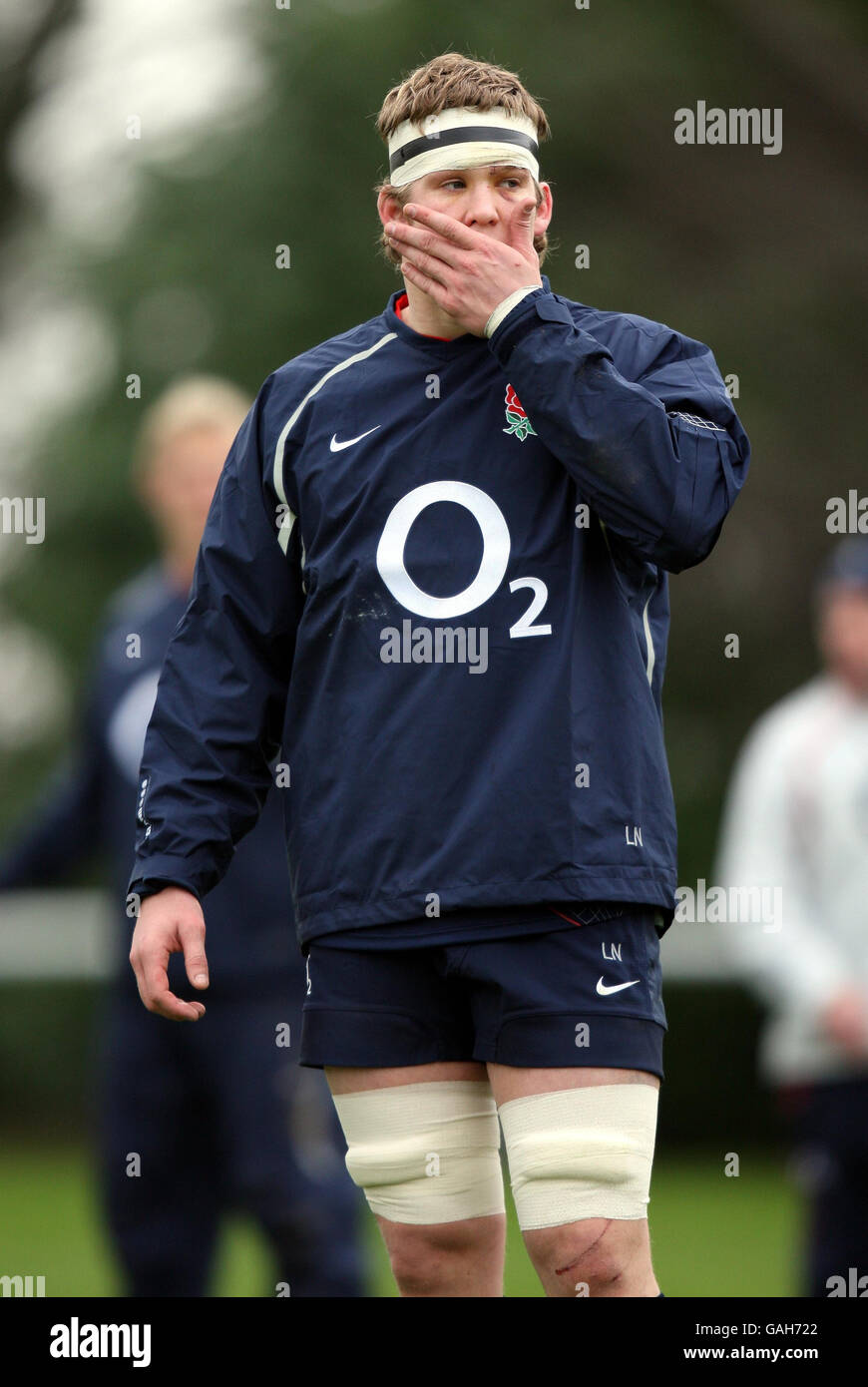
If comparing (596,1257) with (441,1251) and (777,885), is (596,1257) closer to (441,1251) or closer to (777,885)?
(441,1251)

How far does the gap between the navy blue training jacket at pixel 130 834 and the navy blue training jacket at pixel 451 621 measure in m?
1.92

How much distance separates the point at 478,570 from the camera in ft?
10.3

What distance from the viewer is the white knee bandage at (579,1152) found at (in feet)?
9.77

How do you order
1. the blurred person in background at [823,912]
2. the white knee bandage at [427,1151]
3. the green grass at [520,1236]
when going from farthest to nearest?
the green grass at [520,1236] → the blurred person in background at [823,912] → the white knee bandage at [427,1151]

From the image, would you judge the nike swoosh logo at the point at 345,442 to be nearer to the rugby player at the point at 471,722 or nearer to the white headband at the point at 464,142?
the rugby player at the point at 471,722

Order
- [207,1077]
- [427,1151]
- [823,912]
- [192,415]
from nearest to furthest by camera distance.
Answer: [427,1151] < [207,1077] < [192,415] < [823,912]

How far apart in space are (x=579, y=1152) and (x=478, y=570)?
92 cm

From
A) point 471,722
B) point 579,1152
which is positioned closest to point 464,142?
point 471,722

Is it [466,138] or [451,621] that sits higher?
[466,138]

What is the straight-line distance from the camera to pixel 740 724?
1510cm

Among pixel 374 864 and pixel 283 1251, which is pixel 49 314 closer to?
pixel 283 1251

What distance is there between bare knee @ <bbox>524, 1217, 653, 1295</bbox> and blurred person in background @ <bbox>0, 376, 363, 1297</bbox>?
2.22m

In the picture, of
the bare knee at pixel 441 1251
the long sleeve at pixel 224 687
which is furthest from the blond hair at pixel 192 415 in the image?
the bare knee at pixel 441 1251
